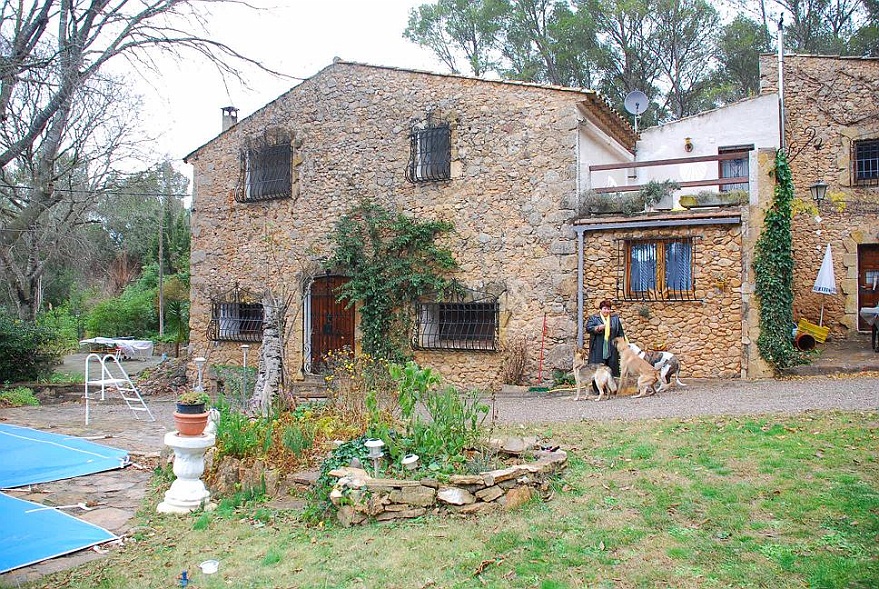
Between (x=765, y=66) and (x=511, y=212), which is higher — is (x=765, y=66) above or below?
above

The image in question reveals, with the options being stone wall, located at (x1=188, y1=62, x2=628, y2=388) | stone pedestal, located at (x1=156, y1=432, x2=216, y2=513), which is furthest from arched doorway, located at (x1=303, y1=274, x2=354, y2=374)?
stone pedestal, located at (x1=156, y1=432, x2=216, y2=513)

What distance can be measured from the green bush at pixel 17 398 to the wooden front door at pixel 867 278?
17.3m

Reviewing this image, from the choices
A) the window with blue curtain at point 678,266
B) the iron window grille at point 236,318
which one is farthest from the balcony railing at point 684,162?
the iron window grille at point 236,318

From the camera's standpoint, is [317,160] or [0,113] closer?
[0,113]

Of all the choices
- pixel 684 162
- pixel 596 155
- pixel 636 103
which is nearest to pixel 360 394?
pixel 684 162

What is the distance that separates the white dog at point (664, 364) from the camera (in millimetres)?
10655

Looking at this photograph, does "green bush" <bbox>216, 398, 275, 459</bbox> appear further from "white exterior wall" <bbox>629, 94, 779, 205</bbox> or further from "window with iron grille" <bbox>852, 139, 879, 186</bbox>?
"window with iron grille" <bbox>852, 139, 879, 186</bbox>

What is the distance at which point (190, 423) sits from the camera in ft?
19.1

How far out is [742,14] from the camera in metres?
22.9

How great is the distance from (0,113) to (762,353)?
11.0m

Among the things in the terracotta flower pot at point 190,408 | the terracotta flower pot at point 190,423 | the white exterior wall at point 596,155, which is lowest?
the terracotta flower pot at point 190,423

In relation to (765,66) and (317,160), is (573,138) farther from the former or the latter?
(765,66)

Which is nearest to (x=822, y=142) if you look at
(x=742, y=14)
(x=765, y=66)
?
(x=765, y=66)

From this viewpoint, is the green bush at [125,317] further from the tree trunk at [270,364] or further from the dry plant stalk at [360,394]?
the dry plant stalk at [360,394]
